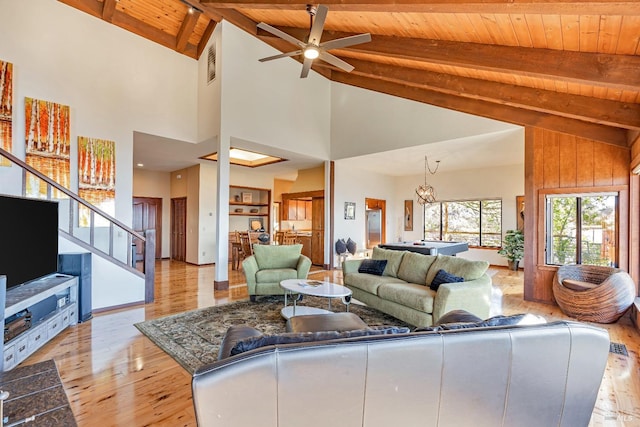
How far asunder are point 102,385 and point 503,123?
6158mm

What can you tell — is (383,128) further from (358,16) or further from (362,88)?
(358,16)

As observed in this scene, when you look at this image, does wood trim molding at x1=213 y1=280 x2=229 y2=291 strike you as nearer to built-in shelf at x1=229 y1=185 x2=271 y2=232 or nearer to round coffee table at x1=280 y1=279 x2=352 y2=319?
round coffee table at x1=280 y1=279 x2=352 y2=319

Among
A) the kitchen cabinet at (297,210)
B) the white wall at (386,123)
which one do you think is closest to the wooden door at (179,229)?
the kitchen cabinet at (297,210)

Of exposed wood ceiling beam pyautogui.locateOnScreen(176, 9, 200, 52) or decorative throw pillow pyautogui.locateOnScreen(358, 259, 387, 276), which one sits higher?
exposed wood ceiling beam pyautogui.locateOnScreen(176, 9, 200, 52)

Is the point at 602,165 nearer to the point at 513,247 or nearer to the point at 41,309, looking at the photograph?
the point at 513,247

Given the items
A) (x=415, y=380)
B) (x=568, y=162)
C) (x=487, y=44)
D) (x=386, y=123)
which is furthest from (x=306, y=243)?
(x=415, y=380)

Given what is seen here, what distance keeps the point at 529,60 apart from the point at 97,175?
20.1 ft

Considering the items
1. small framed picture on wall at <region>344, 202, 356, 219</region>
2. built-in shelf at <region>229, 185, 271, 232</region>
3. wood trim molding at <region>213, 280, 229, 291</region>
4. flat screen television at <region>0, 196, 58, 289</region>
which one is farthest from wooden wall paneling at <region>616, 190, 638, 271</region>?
built-in shelf at <region>229, 185, 271, 232</region>

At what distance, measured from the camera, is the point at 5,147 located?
4.02 metres

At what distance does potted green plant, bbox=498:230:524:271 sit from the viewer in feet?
24.1

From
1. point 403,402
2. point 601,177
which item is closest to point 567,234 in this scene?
point 601,177

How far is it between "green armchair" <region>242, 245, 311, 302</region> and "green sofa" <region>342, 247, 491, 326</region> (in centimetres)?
81

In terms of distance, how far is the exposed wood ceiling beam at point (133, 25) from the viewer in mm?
4836

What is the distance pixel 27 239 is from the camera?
2932 millimetres
